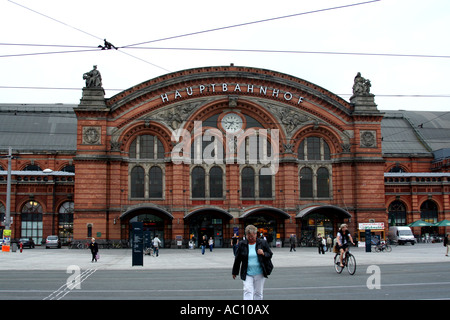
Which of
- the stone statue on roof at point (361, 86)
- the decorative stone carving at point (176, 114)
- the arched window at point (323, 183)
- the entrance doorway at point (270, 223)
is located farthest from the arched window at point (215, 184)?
the stone statue on roof at point (361, 86)

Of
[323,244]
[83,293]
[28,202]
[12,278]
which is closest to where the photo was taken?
[83,293]

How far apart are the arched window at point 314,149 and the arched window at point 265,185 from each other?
4146mm

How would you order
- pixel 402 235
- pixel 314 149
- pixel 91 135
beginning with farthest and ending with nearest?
pixel 402 235 < pixel 314 149 < pixel 91 135

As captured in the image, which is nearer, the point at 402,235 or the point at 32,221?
the point at 402,235

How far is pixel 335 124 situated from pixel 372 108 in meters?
4.30

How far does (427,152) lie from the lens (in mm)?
72562

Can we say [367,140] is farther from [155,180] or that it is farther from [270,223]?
[155,180]

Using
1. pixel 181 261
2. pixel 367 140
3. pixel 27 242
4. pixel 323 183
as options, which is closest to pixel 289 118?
pixel 323 183

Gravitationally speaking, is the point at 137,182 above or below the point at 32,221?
above

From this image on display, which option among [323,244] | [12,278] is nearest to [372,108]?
[323,244]

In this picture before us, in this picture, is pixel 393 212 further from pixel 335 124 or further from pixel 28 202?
pixel 28 202

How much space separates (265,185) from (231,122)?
714cm

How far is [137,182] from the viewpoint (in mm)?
51562

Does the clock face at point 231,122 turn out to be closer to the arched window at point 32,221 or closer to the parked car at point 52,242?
the parked car at point 52,242
